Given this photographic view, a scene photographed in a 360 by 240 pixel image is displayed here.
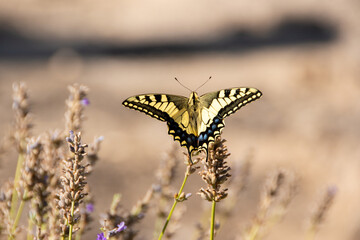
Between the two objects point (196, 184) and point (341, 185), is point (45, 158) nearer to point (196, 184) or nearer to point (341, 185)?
point (341, 185)

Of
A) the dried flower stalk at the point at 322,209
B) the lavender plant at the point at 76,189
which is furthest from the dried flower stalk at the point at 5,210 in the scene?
the dried flower stalk at the point at 322,209

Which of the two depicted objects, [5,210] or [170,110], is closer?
[5,210]

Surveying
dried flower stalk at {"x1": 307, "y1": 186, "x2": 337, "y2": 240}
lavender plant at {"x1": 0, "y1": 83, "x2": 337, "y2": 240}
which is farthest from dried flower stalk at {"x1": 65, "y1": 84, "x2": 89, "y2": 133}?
dried flower stalk at {"x1": 307, "y1": 186, "x2": 337, "y2": 240}

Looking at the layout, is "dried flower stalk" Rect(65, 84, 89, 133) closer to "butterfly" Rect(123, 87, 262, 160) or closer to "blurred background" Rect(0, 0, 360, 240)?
"butterfly" Rect(123, 87, 262, 160)

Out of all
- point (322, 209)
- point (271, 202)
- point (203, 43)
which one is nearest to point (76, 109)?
point (271, 202)

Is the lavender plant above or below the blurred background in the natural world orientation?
below

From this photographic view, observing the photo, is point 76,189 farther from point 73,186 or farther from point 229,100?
point 229,100
